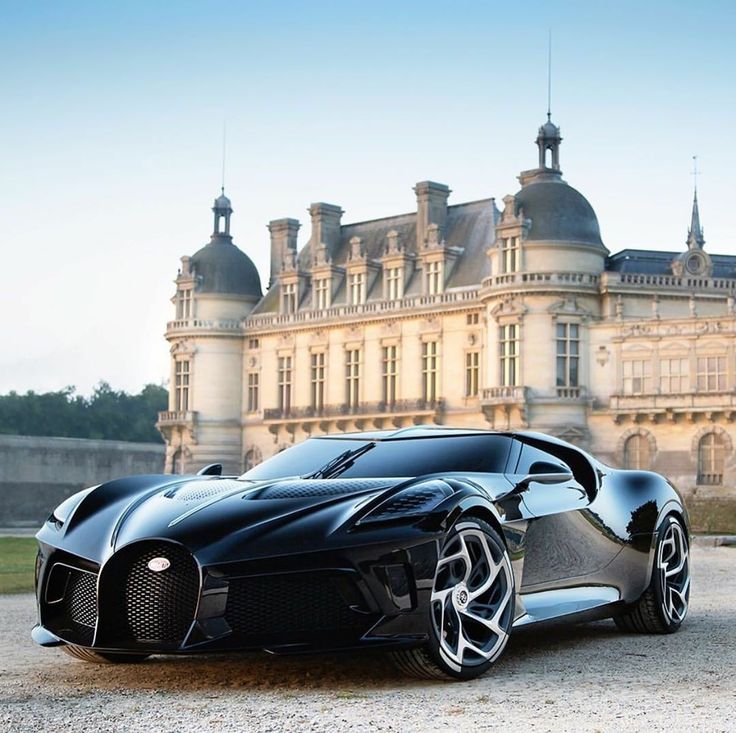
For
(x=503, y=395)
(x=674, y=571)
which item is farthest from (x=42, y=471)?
(x=674, y=571)

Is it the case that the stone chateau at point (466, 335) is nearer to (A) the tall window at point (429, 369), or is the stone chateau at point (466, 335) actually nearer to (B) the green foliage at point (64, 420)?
(A) the tall window at point (429, 369)

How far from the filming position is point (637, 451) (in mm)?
46875

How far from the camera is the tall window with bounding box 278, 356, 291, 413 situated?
5878 centimetres

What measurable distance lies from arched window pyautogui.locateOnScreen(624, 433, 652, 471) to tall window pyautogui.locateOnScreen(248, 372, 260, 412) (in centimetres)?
1911

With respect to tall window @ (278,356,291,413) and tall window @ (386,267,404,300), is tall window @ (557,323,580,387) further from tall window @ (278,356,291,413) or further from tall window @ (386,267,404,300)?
tall window @ (278,356,291,413)

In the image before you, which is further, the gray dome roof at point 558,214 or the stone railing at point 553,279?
the gray dome roof at point 558,214

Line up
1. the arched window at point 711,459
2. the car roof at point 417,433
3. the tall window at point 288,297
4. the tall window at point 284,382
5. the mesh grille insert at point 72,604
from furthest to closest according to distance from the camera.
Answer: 1. the tall window at point 288,297
2. the tall window at point 284,382
3. the arched window at point 711,459
4. the car roof at point 417,433
5. the mesh grille insert at point 72,604

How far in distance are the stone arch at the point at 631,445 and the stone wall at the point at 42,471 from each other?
20.2 metres

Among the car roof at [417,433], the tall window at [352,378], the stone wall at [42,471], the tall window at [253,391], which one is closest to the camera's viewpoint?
the car roof at [417,433]

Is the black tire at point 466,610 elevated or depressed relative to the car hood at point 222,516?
depressed

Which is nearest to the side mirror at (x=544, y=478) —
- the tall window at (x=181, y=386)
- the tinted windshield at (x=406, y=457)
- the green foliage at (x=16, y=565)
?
the tinted windshield at (x=406, y=457)

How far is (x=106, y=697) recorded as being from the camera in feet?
17.2

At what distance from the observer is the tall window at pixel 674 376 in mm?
45000

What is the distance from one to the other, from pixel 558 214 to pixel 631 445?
8.60m
